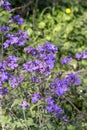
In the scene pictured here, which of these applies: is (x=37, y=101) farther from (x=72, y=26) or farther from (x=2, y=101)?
(x=72, y=26)

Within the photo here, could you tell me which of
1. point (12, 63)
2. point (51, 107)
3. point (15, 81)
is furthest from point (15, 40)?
point (51, 107)

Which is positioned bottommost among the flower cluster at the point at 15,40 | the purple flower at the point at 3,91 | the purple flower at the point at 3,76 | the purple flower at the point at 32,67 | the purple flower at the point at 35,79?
the purple flower at the point at 3,91

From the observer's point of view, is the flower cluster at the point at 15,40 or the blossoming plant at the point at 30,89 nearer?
the blossoming plant at the point at 30,89

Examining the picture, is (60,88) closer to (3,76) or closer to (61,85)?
(61,85)

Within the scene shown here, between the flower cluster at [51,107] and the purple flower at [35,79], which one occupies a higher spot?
the purple flower at [35,79]

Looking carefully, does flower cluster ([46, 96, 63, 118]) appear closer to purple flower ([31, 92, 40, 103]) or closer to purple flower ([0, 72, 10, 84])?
purple flower ([31, 92, 40, 103])

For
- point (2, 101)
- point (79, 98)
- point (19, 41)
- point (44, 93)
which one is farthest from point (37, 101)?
point (79, 98)

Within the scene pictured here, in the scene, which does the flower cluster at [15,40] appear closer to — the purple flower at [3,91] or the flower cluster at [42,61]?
the flower cluster at [42,61]

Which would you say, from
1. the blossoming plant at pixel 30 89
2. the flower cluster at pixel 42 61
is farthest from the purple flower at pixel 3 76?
the flower cluster at pixel 42 61
